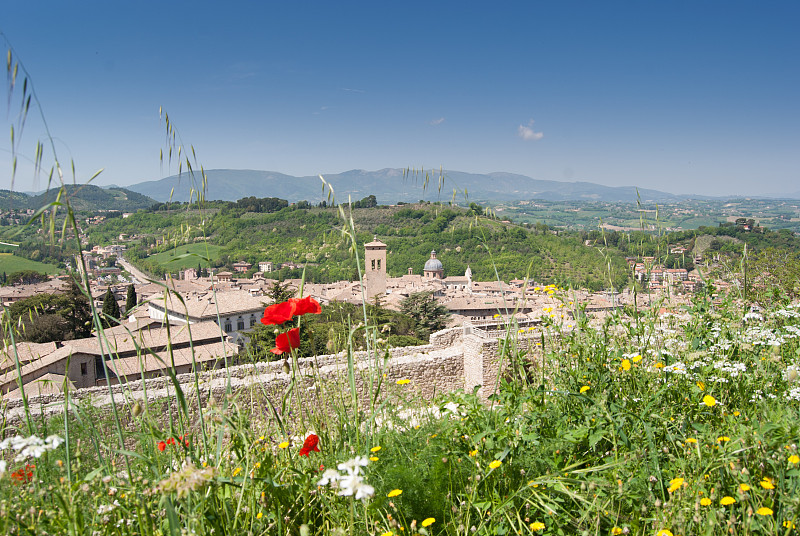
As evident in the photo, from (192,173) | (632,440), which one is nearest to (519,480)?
(632,440)

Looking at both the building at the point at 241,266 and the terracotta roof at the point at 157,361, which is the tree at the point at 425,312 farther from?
the building at the point at 241,266

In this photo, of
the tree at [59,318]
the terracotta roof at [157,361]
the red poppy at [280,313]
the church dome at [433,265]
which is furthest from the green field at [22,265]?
the red poppy at [280,313]

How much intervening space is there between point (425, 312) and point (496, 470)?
2293cm

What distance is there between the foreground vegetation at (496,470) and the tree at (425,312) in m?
21.4

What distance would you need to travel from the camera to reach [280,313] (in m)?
1.74

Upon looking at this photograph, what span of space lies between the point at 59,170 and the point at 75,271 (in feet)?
1.87

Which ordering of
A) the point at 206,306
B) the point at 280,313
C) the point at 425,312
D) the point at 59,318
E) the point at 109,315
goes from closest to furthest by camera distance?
1. the point at 109,315
2. the point at 280,313
3. the point at 206,306
4. the point at 59,318
5. the point at 425,312

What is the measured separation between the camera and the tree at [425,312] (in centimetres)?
2395

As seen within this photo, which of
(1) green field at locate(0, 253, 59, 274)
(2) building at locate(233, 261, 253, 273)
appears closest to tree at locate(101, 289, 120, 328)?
(1) green field at locate(0, 253, 59, 274)

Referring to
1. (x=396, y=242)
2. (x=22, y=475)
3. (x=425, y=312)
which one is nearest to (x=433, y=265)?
(x=396, y=242)

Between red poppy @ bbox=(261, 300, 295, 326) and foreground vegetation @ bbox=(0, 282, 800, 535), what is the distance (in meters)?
0.35

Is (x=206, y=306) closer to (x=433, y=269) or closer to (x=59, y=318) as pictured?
(x=59, y=318)

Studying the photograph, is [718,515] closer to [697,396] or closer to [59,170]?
[697,396]

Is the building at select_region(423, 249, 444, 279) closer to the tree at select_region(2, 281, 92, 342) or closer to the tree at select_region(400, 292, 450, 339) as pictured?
the tree at select_region(400, 292, 450, 339)
